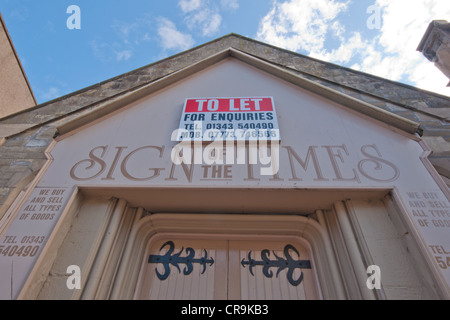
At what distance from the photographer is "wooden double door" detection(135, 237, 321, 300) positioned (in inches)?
85.9

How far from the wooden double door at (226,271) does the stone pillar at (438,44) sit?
4426 millimetres

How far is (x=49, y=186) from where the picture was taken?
7.55ft

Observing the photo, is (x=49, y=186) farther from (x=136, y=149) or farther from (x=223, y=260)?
(x=223, y=260)

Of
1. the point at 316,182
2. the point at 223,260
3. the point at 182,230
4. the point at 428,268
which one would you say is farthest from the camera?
the point at 182,230

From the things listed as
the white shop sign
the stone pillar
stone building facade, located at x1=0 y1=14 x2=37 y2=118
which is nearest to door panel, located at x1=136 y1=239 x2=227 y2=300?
the white shop sign

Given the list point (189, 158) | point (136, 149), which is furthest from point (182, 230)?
point (136, 149)

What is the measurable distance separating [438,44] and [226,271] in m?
5.44

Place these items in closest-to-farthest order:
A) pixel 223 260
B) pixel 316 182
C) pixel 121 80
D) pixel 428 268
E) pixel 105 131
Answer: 1. pixel 428 268
2. pixel 316 182
3. pixel 223 260
4. pixel 105 131
5. pixel 121 80

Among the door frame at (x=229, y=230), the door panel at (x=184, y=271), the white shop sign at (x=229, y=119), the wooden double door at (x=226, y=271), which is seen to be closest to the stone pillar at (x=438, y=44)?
the white shop sign at (x=229, y=119)

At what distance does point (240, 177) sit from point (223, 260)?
2.82ft

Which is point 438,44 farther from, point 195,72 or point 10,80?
point 10,80

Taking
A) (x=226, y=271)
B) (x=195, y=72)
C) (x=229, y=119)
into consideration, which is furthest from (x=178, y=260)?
(x=195, y=72)

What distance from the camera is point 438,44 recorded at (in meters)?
4.39

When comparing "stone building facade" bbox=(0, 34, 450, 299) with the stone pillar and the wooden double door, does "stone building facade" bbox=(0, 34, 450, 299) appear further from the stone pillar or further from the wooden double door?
the stone pillar
